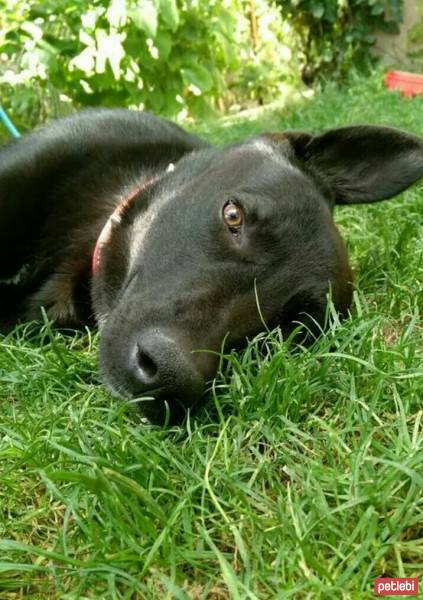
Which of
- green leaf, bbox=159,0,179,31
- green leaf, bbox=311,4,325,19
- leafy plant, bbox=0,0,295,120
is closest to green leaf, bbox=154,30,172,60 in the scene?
leafy plant, bbox=0,0,295,120

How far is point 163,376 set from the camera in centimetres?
172

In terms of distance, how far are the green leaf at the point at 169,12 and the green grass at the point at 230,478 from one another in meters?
3.80

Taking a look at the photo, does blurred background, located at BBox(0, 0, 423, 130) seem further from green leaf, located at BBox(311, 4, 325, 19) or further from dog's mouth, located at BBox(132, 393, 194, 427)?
dog's mouth, located at BBox(132, 393, 194, 427)

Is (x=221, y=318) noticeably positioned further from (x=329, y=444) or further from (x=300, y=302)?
(x=329, y=444)

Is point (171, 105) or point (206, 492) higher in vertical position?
point (206, 492)

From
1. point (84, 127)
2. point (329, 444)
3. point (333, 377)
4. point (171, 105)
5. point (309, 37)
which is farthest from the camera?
point (309, 37)

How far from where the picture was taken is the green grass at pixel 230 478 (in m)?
1.30

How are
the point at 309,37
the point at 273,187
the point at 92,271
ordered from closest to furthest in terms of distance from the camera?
1. the point at 273,187
2. the point at 92,271
3. the point at 309,37

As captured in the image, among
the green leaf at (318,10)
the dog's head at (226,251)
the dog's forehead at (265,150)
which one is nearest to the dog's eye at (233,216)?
the dog's head at (226,251)

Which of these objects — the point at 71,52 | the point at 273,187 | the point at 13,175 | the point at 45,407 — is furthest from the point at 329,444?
the point at 71,52

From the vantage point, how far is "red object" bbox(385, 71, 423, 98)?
7611 millimetres

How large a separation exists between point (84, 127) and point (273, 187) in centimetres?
103

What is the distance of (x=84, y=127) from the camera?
2.96 metres

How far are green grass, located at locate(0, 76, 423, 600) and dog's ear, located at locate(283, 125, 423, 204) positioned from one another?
684 millimetres
